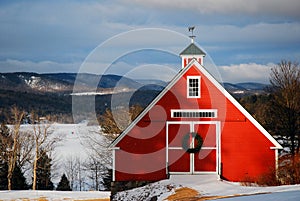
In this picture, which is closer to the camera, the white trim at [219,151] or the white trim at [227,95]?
the white trim at [227,95]

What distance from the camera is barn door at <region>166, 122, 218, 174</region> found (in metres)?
20.5

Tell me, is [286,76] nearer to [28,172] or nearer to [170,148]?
Result: [170,148]

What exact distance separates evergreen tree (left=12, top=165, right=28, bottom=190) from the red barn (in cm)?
1701

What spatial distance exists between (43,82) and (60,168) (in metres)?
53.7

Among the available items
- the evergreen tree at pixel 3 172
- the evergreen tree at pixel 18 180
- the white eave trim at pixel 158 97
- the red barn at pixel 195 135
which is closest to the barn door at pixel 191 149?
the red barn at pixel 195 135

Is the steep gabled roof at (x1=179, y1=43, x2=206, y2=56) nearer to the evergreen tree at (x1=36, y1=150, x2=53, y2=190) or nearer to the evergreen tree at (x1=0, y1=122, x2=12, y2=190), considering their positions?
the evergreen tree at (x1=36, y1=150, x2=53, y2=190)

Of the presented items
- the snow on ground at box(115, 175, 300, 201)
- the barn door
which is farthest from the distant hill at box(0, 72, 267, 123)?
the snow on ground at box(115, 175, 300, 201)

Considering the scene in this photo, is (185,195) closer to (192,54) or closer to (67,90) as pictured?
(192,54)

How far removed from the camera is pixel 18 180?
3488cm

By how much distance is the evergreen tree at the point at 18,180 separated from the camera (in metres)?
34.6

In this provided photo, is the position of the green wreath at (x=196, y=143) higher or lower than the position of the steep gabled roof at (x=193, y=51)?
lower

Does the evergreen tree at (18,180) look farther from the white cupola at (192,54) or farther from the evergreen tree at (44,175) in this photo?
the white cupola at (192,54)

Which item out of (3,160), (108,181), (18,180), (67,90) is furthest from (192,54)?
(67,90)

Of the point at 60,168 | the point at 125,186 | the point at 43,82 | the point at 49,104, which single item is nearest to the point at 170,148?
the point at 125,186
